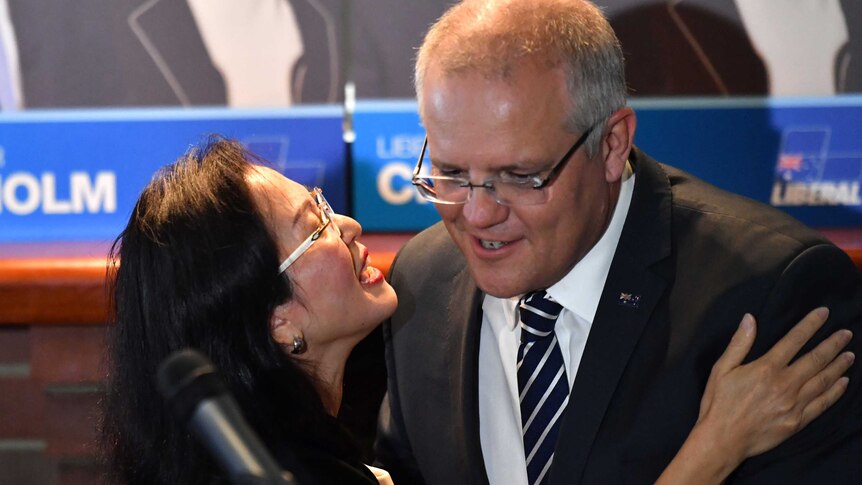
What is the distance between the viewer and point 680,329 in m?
2.15

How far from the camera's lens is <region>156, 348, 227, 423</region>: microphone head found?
3.43ft

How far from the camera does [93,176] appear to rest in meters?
3.26

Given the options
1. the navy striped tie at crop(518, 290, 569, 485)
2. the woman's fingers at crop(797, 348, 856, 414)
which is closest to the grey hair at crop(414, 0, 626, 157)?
the navy striped tie at crop(518, 290, 569, 485)

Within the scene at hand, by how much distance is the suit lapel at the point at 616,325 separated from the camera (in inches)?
85.2

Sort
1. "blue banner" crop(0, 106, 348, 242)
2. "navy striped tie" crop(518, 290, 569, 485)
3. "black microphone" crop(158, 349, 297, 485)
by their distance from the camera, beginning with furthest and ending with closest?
"blue banner" crop(0, 106, 348, 242) < "navy striped tie" crop(518, 290, 569, 485) < "black microphone" crop(158, 349, 297, 485)

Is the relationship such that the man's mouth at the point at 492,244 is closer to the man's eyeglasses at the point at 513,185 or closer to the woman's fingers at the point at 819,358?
the man's eyeglasses at the point at 513,185

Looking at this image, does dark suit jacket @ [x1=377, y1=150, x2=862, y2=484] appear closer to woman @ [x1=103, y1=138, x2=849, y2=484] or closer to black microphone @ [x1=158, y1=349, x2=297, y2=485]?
woman @ [x1=103, y1=138, x2=849, y2=484]

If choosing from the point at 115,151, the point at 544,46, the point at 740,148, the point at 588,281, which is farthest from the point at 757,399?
the point at 115,151

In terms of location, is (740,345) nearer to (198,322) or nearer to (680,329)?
(680,329)

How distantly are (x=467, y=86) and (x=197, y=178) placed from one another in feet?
1.77

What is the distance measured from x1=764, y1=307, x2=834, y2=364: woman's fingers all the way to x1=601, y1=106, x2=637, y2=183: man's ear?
442mm

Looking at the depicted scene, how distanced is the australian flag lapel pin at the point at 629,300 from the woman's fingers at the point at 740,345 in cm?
20

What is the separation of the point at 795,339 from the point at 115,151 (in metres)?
2.01

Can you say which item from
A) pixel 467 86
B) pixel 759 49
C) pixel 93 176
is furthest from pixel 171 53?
pixel 759 49
